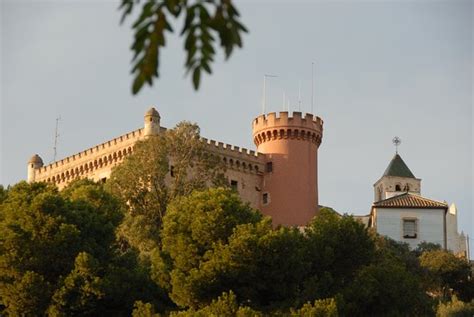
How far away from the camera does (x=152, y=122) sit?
5359 cm

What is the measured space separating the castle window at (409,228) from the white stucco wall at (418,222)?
16 cm

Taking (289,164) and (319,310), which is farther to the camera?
(289,164)

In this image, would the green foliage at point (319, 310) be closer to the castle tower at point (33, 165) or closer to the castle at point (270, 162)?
the castle at point (270, 162)

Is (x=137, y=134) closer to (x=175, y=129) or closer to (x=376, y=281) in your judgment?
(x=175, y=129)

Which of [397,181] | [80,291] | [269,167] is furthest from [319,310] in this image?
[397,181]

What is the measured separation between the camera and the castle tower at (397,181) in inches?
2749

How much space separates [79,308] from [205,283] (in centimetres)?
379

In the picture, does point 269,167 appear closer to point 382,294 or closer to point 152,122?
point 152,122

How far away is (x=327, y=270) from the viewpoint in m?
30.6

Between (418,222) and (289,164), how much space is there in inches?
303

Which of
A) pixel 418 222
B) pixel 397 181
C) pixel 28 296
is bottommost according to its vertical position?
pixel 28 296

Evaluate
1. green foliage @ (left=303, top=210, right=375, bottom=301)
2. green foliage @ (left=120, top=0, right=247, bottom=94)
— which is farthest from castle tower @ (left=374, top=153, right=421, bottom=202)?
green foliage @ (left=120, top=0, right=247, bottom=94)

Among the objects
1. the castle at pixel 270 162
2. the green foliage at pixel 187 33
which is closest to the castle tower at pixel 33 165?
the castle at pixel 270 162

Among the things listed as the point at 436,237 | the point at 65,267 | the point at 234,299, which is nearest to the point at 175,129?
the point at 436,237
